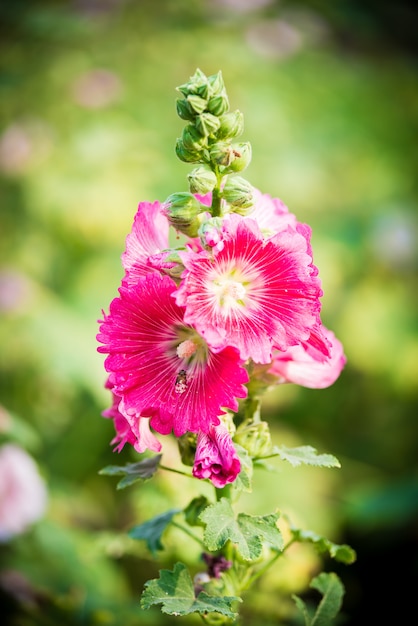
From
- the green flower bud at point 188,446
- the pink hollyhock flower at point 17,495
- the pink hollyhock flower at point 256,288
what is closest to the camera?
the pink hollyhock flower at point 256,288

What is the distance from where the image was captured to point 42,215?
2834 millimetres

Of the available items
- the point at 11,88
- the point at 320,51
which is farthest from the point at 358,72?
the point at 11,88

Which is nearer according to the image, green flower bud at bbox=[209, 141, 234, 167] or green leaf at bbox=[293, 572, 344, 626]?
green flower bud at bbox=[209, 141, 234, 167]

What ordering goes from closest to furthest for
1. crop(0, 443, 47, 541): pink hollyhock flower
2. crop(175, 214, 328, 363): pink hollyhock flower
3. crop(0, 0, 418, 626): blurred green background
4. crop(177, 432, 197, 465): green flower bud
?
crop(175, 214, 328, 363): pink hollyhock flower, crop(177, 432, 197, 465): green flower bud, crop(0, 443, 47, 541): pink hollyhock flower, crop(0, 0, 418, 626): blurred green background

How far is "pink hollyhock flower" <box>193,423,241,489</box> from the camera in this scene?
76 centimetres

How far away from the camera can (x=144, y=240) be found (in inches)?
33.9

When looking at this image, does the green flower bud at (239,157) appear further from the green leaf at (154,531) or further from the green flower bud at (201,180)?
the green leaf at (154,531)

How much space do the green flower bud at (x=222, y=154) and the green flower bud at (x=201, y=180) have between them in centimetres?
2

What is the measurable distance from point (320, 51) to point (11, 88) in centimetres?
189

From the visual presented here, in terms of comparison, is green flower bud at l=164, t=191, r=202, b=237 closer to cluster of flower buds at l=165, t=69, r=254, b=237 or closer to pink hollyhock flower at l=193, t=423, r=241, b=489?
cluster of flower buds at l=165, t=69, r=254, b=237

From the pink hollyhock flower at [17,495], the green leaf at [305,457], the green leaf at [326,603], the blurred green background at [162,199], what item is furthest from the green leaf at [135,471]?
the pink hollyhock flower at [17,495]

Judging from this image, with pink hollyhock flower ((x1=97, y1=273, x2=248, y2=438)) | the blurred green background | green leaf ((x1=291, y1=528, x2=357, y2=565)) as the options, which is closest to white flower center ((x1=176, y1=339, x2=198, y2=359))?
pink hollyhock flower ((x1=97, y1=273, x2=248, y2=438))

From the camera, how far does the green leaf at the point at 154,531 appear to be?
3.05 feet

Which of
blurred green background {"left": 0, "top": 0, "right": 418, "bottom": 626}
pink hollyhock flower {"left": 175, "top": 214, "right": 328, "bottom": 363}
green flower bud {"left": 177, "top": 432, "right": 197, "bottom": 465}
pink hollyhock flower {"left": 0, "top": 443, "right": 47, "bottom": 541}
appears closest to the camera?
pink hollyhock flower {"left": 175, "top": 214, "right": 328, "bottom": 363}
